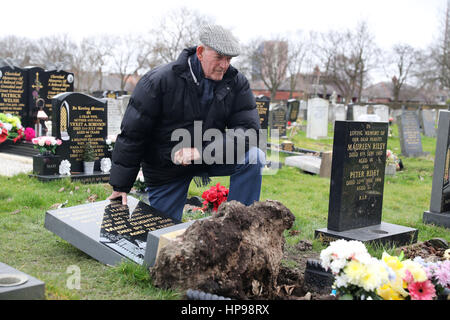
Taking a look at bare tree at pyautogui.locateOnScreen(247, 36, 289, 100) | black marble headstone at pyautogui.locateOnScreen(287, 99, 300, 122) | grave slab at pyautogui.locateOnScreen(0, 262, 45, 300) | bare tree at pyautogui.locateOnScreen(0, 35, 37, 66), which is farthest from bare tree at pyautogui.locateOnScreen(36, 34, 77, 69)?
grave slab at pyautogui.locateOnScreen(0, 262, 45, 300)

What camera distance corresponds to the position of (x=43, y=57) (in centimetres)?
7538

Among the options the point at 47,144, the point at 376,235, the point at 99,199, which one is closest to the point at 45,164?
the point at 47,144

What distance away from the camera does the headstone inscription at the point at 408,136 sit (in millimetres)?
15484

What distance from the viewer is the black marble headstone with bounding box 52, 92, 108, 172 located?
29.5 feet

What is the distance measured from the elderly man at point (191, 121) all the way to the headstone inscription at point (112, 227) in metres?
0.23

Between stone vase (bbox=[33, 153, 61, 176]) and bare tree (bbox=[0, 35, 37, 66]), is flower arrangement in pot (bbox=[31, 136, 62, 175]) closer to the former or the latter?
stone vase (bbox=[33, 153, 61, 176])

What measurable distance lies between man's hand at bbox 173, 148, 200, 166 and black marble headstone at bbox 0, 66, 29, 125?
11.1m

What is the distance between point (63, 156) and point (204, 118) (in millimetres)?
5473

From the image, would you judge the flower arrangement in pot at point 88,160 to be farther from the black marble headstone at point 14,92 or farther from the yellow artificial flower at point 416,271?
the yellow artificial flower at point 416,271

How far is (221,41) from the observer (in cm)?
387

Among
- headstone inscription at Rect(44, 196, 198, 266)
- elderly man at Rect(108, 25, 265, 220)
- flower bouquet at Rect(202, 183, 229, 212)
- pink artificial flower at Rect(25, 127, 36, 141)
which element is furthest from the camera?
pink artificial flower at Rect(25, 127, 36, 141)

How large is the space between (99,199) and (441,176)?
16.7ft

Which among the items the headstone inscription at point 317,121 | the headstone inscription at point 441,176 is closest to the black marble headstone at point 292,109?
the headstone inscription at point 317,121

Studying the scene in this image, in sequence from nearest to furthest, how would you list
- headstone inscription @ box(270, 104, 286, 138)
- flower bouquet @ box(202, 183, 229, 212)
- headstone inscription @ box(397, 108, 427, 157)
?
flower bouquet @ box(202, 183, 229, 212) < headstone inscription @ box(397, 108, 427, 157) < headstone inscription @ box(270, 104, 286, 138)
